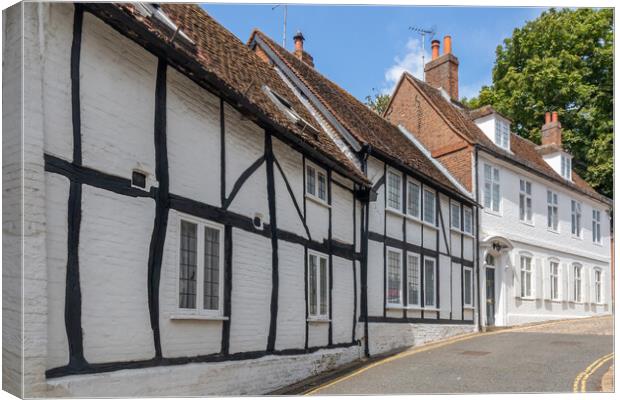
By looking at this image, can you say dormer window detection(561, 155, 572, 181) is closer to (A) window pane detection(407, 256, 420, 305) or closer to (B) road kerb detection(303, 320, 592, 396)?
(B) road kerb detection(303, 320, 592, 396)

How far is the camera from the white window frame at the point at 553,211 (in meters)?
23.0

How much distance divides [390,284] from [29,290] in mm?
10230

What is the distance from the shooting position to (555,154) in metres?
24.7

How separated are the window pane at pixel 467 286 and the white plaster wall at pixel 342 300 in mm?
6232

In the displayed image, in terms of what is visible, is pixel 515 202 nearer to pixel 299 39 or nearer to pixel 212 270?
pixel 299 39

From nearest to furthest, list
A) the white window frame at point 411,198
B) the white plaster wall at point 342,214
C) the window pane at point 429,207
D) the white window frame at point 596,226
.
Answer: the white plaster wall at point 342,214, the white window frame at point 411,198, the window pane at point 429,207, the white window frame at point 596,226

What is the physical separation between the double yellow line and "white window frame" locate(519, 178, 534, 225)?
8.30 metres

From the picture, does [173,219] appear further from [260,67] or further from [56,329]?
[260,67]

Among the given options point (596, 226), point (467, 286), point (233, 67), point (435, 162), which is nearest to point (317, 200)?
point (233, 67)

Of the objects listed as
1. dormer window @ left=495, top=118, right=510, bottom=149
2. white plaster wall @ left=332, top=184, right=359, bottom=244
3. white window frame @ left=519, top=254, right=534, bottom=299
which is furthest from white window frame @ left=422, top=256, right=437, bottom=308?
dormer window @ left=495, top=118, right=510, bottom=149

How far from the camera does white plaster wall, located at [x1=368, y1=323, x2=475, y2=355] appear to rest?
14.7m

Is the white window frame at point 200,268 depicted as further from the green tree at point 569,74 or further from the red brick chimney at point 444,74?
the red brick chimney at point 444,74

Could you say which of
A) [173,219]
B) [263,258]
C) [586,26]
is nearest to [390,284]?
[263,258]

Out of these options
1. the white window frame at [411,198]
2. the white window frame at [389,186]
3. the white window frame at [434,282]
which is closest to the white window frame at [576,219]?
the white window frame at [434,282]
